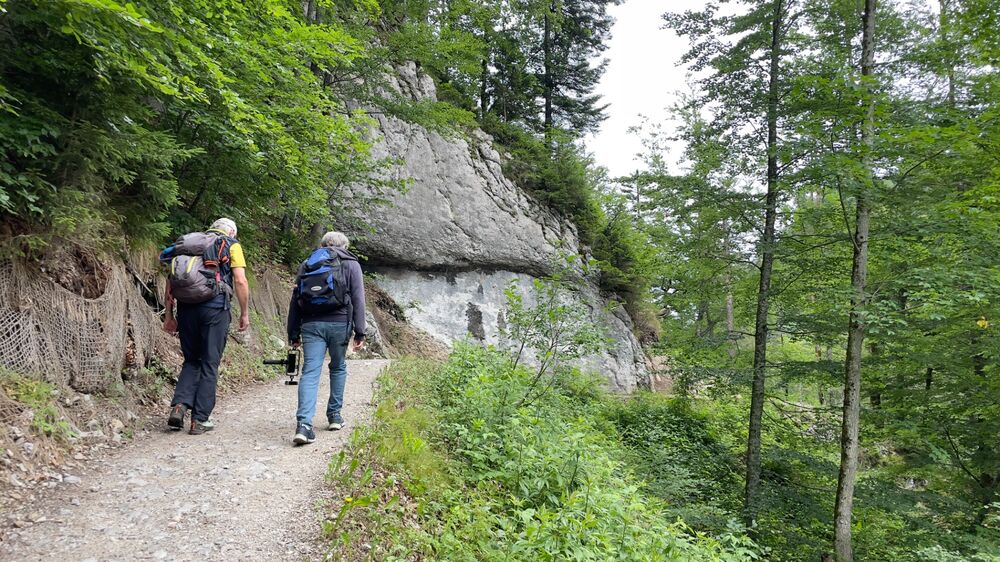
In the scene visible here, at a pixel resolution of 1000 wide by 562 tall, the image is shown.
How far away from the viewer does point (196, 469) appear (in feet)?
12.3

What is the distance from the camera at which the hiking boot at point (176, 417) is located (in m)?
4.62

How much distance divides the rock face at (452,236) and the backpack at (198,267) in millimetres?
9631

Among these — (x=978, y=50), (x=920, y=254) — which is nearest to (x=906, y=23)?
(x=978, y=50)

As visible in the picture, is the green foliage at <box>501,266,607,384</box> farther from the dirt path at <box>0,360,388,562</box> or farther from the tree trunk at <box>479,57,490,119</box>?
the tree trunk at <box>479,57,490,119</box>

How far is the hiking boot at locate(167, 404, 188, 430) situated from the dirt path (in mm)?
85

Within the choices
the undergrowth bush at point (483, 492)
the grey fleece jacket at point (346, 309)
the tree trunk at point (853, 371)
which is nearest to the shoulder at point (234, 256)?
the grey fleece jacket at point (346, 309)

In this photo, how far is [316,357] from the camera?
4609 mm

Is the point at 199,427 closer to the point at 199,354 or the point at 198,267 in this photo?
the point at 199,354

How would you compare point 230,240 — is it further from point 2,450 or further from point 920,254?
point 920,254

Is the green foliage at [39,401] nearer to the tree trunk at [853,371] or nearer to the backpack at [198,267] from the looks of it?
the backpack at [198,267]

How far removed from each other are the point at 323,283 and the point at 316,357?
0.71 metres

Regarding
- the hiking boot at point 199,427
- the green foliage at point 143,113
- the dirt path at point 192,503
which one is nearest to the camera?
the dirt path at point 192,503

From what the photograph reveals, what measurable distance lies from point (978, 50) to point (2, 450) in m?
12.0

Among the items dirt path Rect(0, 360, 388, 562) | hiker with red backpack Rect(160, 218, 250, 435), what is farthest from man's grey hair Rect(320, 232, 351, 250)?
dirt path Rect(0, 360, 388, 562)
